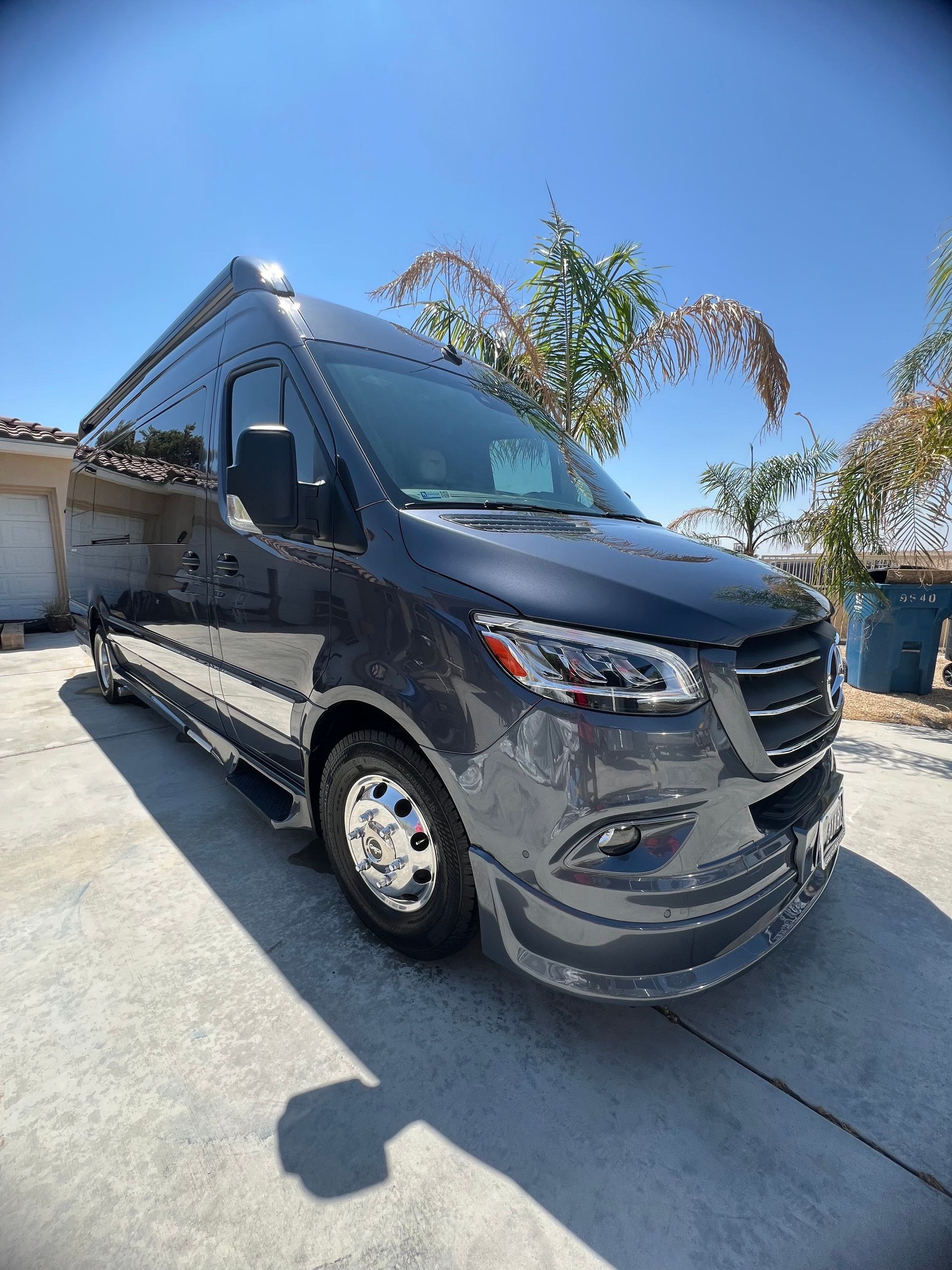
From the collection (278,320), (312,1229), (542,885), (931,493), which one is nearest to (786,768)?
(542,885)

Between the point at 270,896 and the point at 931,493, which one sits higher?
the point at 931,493

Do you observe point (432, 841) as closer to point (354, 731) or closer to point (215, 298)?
point (354, 731)

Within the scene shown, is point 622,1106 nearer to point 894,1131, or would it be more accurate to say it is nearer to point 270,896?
point 894,1131

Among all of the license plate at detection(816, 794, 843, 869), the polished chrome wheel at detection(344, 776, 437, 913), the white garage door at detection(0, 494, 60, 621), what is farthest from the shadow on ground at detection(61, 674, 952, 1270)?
the white garage door at detection(0, 494, 60, 621)

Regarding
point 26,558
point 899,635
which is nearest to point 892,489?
point 899,635

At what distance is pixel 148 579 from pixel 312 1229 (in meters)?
3.19

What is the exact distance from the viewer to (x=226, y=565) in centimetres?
258

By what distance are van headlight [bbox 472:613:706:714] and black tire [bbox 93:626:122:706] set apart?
477cm

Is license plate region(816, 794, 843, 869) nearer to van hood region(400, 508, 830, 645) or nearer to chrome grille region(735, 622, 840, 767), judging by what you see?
chrome grille region(735, 622, 840, 767)

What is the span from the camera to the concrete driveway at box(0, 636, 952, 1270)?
127cm

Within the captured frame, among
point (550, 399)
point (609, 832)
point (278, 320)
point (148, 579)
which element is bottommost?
point (609, 832)

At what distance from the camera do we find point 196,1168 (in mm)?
1373

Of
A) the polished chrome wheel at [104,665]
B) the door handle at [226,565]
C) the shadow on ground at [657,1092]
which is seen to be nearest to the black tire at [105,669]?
the polished chrome wheel at [104,665]

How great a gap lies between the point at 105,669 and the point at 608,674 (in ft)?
17.3
